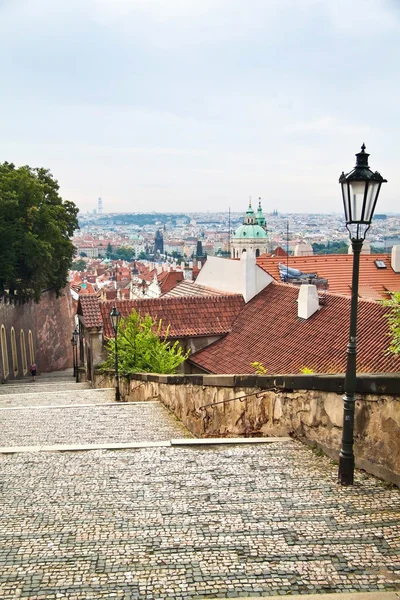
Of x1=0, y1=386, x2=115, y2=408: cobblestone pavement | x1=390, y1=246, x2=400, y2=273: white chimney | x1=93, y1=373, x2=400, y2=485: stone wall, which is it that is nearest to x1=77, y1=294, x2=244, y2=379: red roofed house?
x1=0, y1=386, x2=115, y2=408: cobblestone pavement

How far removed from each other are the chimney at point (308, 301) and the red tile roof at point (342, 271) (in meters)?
11.7

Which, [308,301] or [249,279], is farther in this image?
[249,279]

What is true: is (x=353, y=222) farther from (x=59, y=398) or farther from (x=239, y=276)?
(x=239, y=276)

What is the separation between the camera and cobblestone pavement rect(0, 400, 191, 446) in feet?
30.1

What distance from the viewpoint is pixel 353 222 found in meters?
5.79

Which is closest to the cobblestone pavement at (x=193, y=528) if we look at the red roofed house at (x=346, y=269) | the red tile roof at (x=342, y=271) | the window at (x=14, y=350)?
the red tile roof at (x=342, y=271)

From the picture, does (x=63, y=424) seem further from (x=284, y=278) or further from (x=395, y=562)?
(x=284, y=278)

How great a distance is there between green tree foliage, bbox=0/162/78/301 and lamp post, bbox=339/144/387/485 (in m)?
29.7

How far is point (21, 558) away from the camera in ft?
14.0

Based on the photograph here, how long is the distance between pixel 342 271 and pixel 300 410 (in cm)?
2688

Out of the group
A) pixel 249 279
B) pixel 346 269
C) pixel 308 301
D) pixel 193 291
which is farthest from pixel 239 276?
pixel 346 269

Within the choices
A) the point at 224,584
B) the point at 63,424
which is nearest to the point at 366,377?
the point at 224,584

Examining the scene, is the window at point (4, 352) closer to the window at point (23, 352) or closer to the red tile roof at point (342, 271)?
the window at point (23, 352)

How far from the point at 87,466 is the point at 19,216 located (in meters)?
30.0
